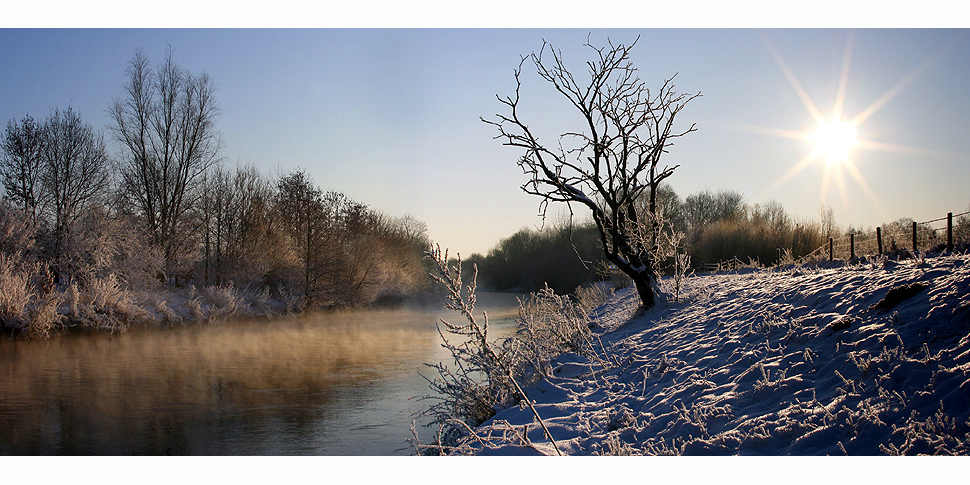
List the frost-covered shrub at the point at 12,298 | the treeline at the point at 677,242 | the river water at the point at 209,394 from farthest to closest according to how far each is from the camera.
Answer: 1. the treeline at the point at 677,242
2. the frost-covered shrub at the point at 12,298
3. the river water at the point at 209,394

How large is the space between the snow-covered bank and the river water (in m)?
2.48

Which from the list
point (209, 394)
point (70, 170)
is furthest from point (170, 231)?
point (209, 394)

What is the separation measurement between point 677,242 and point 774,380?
19.5ft

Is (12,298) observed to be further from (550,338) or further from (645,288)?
(645,288)

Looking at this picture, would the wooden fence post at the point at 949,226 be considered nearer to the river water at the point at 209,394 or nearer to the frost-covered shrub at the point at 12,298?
the river water at the point at 209,394

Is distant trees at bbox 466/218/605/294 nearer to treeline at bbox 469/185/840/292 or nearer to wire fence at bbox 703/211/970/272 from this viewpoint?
treeline at bbox 469/185/840/292

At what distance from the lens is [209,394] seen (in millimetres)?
11125

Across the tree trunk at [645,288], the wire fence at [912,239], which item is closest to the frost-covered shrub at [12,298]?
the tree trunk at [645,288]

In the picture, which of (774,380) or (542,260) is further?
(542,260)

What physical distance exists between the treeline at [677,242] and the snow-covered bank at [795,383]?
330 centimetres

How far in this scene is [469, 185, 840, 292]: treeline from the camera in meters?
23.8

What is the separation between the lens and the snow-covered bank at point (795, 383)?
3650 mm

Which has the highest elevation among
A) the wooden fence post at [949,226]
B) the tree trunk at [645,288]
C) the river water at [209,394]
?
the wooden fence post at [949,226]
